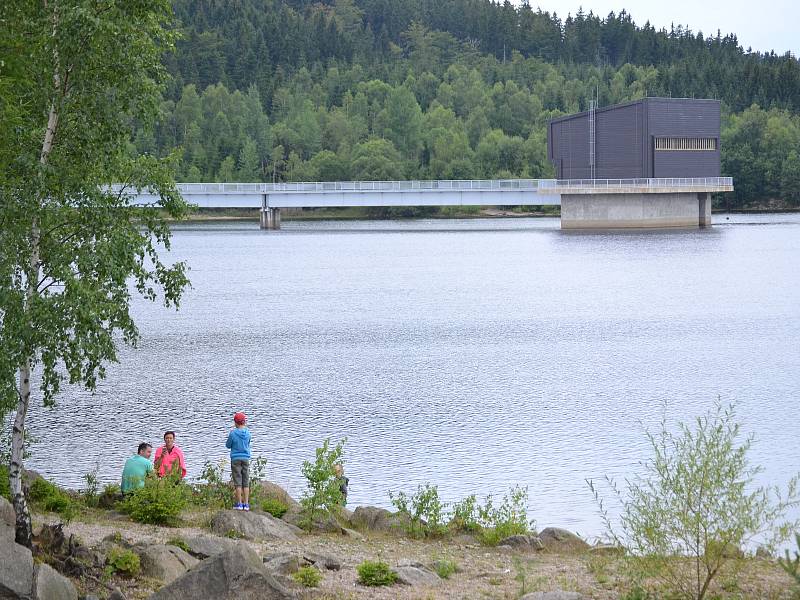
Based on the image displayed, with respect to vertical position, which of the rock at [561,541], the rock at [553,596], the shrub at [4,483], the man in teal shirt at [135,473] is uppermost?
the shrub at [4,483]

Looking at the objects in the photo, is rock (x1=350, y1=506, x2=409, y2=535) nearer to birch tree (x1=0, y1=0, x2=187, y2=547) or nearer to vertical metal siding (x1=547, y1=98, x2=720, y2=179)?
birch tree (x1=0, y1=0, x2=187, y2=547)

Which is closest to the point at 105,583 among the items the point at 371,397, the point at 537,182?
the point at 371,397

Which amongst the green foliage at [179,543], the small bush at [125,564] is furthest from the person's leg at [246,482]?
the small bush at [125,564]

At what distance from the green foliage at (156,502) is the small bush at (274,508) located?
1368 millimetres

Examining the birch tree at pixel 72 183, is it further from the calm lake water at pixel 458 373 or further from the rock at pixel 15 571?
the calm lake water at pixel 458 373

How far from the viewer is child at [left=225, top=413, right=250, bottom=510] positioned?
18812mm

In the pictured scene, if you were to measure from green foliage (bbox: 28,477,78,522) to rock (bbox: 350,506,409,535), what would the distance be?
441cm

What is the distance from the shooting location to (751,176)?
17375 centimetres

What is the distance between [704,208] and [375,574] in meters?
123

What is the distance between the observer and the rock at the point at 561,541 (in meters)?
18.0

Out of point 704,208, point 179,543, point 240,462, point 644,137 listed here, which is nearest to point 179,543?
point 179,543

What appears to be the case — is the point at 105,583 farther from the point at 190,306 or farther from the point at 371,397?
the point at 190,306

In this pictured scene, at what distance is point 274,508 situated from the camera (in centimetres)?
1975

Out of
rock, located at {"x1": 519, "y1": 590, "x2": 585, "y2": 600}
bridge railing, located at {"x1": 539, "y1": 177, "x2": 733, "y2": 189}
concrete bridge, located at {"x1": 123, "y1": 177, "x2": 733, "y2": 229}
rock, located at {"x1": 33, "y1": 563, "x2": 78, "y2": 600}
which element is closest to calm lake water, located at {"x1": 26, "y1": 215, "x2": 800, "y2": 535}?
rock, located at {"x1": 519, "y1": 590, "x2": 585, "y2": 600}
